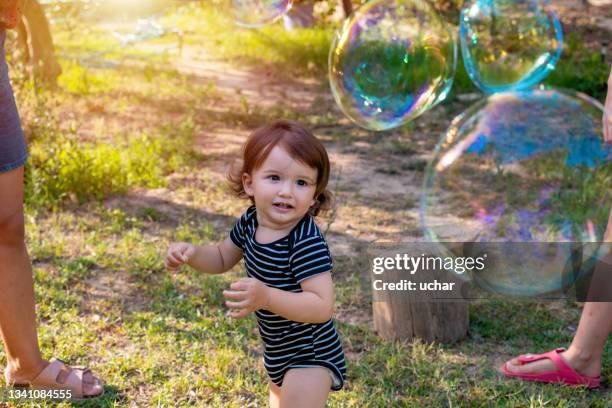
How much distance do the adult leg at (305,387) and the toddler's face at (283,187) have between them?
0.42 meters

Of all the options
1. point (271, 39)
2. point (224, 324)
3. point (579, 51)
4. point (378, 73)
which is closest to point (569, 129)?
point (378, 73)

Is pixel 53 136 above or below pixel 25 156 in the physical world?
below

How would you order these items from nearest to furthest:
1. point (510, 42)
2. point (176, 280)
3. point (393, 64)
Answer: point (393, 64) → point (176, 280) → point (510, 42)

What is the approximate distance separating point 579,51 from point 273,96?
2.87 meters

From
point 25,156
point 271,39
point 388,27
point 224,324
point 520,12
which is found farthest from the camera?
point 271,39

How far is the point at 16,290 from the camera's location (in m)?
2.79

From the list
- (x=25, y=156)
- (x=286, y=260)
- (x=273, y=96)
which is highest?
(x=25, y=156)

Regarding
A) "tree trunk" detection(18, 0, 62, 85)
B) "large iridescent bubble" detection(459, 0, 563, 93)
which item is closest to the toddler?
"large iridescent bubble" detection(459, 0, 563, 93)

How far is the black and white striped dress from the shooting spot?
2.29m

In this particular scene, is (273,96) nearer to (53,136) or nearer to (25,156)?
(53,136)

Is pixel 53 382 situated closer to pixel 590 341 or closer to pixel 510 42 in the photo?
pixel 590 341

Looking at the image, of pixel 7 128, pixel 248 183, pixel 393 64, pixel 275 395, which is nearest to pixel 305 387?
pixel 275 395

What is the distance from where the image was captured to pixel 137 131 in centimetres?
629

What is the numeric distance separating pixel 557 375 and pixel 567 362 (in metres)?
0.06
